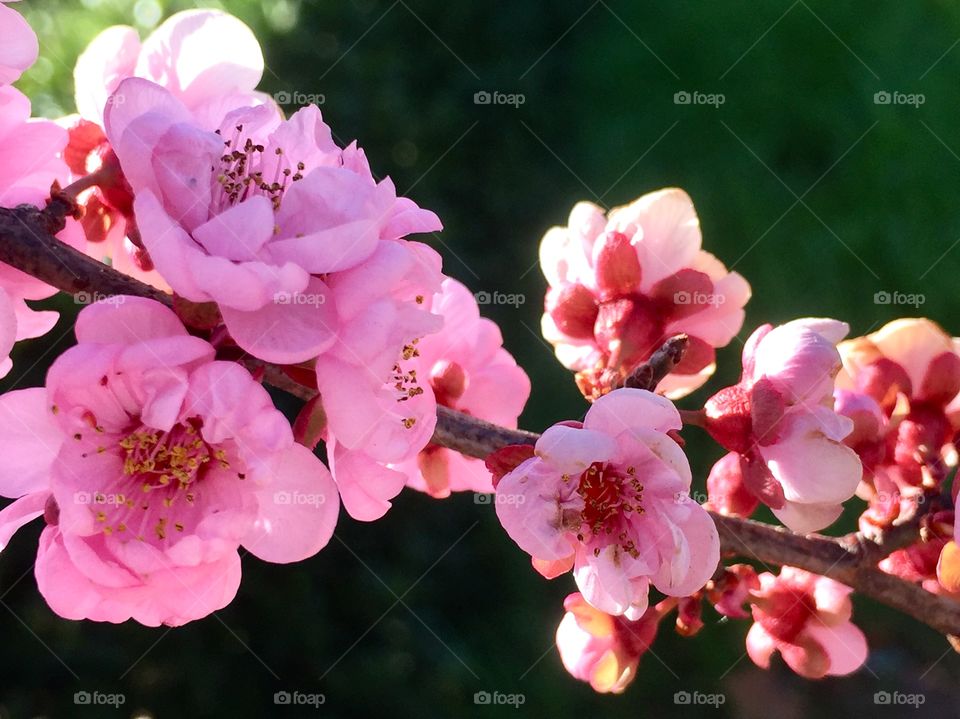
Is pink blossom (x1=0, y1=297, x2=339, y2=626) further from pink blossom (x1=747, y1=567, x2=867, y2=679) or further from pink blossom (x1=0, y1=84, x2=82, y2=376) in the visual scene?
pink blossom (x1=747, y1=567, x2=867, y2=679)

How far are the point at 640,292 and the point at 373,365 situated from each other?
0.37 meters

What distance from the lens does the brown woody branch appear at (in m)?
0.54

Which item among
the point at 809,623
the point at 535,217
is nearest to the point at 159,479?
the point at 809,623

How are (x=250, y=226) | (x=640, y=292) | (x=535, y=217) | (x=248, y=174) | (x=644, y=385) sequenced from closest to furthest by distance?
1. (x=250, y=226)
2. (x=248, y=174)
3. (x=644, y=385)
4. (x=640, y=292)
5. (x=535, y=217)

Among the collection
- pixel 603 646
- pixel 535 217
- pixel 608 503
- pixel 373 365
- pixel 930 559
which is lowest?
pixel 535 217

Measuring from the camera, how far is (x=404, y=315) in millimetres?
474

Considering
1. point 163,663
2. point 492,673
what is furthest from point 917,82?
point 163,663

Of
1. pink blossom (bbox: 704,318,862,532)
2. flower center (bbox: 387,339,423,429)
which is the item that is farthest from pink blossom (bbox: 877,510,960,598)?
flower center (bbox: 387,339,423,429)

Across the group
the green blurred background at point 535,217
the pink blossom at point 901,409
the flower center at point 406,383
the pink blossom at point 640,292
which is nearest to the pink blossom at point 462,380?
the pink blossom at point 640,292

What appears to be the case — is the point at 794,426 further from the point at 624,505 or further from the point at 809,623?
the point at 809,623

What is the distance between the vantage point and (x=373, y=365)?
0.46 m

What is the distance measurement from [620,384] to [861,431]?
0.67 ft

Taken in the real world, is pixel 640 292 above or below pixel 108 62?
below

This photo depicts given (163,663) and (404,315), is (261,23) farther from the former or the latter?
(404,315)
